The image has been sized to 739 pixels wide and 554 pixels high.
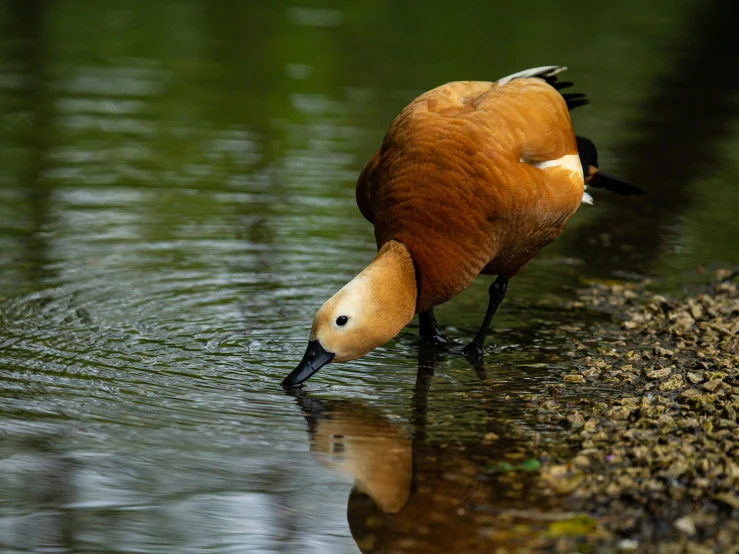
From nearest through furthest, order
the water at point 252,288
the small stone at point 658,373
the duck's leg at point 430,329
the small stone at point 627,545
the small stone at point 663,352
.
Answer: the small stone at point 627,545 → the water at point 252,288 → the small stone at point 658,373 → the small stone at point 663,352 → the duck's leg at point 430,329

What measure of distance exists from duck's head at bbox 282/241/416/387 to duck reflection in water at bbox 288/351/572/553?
8.9 inches

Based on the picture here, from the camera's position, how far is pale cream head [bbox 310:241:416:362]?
15.1ft

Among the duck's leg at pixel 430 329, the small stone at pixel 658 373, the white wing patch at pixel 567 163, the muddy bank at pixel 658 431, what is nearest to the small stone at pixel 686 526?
the muddy bank at pixel 658 431

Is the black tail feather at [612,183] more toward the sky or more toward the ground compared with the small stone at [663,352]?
more toward the sky

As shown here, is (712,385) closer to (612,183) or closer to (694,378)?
(694,378)

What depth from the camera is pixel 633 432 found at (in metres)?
4.20

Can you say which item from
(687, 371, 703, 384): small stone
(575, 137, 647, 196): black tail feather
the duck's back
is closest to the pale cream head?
the duck's back

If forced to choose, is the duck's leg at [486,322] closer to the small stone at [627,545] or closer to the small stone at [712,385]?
the small stone at [712,385]

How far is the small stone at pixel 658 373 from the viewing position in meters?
4.99

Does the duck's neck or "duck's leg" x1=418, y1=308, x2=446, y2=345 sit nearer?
the duck's neck

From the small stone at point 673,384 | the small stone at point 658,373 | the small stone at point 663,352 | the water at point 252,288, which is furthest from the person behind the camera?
the small stone at point 663,352

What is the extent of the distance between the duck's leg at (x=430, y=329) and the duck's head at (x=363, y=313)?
0.87m

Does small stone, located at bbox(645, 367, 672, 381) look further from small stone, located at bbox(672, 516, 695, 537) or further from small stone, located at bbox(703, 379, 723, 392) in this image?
small stone, located at bbox(672, 516, 695, 537)

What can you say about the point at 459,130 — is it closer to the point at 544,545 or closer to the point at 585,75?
the point at 544,545
